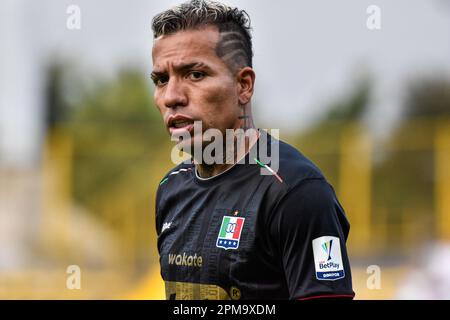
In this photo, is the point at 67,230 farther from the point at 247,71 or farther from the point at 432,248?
the point at 247,71

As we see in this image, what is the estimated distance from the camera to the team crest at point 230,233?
3.29 metres

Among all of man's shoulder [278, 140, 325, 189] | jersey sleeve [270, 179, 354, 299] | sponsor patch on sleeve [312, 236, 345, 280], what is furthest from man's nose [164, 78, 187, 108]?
sponsor patch on sleeve [312, 236, 345, 280]

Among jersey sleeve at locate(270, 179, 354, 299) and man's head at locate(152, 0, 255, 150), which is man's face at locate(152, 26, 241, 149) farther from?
jersey sleeve at locate(270, 179, 354, 299)

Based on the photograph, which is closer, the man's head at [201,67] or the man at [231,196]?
the man at [231,196]

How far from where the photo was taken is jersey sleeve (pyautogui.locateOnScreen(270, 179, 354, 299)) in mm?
3076

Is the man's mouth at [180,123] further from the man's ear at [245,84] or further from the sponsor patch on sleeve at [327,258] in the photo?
the sponsor patch on sleeve at [327,258]

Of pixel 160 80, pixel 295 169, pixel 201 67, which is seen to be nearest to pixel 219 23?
pixel 201 67

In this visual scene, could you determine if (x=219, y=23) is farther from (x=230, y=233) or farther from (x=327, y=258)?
(x=327, y=258)

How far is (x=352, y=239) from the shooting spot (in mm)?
15516

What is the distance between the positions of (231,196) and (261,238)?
324mm

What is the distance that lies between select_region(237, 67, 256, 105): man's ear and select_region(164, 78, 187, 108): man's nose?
0.94ft

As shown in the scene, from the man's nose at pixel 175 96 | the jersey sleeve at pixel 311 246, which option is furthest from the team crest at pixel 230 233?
the man's nose at pixel 175 96
